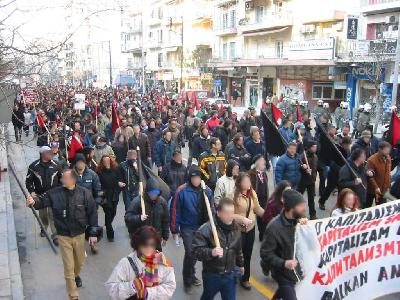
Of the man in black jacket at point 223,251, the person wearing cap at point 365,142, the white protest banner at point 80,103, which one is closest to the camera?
the man in black jacket at point 223,251

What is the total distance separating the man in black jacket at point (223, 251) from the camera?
471 cm

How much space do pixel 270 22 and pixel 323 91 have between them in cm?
774

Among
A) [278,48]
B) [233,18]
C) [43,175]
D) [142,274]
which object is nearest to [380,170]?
[43,175]

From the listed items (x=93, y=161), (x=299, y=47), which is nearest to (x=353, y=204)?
(x=93, y=161)

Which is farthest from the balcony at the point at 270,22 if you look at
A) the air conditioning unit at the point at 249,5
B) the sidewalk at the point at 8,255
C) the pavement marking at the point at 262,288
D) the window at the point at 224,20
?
the pavement marking at the point at 262,288

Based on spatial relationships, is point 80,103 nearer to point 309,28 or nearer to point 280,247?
point 280,247

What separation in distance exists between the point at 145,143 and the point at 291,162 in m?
4.13

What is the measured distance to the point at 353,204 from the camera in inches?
218

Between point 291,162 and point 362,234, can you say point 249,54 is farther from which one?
point 362,234

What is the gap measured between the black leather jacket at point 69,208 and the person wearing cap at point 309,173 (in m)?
4.38

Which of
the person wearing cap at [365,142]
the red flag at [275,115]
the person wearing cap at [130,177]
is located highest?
the red flag at [275,115]

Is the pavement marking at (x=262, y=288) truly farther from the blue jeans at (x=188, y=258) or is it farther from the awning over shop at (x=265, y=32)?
the awning over shop at (x=265, y=32)

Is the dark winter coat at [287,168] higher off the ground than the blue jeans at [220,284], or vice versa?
the dark winter coat at [287,168]

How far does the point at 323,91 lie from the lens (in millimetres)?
A: 34625
